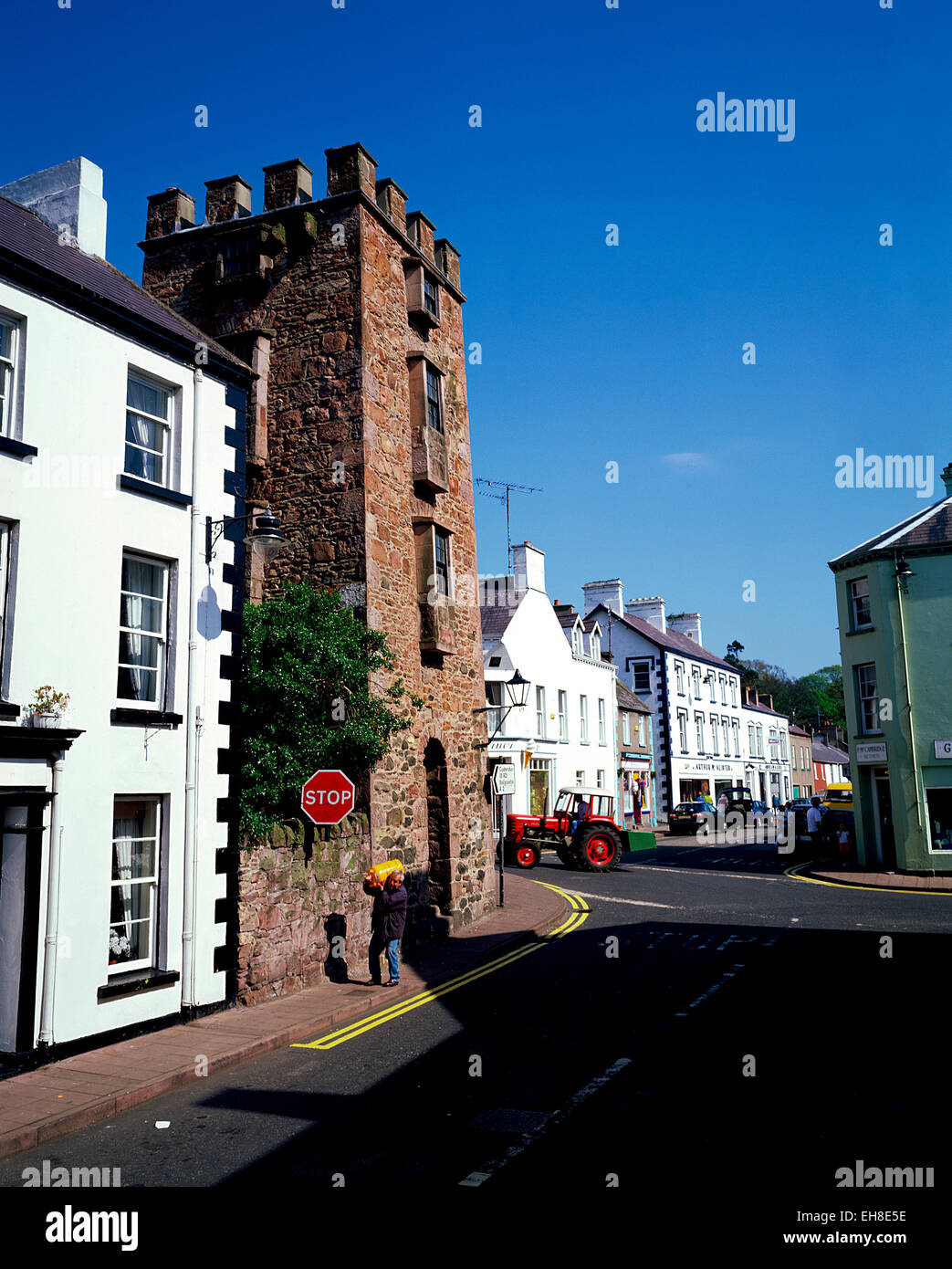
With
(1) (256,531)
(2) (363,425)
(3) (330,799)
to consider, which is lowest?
(3) (330,799)

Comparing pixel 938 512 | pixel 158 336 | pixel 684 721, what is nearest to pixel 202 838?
pixel 158 336

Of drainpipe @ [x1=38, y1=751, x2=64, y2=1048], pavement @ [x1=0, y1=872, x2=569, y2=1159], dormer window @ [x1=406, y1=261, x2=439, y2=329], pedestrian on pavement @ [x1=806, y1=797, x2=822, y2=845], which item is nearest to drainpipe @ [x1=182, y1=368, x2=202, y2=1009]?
pavement @ [x1=0, y1=872, x2=569, y2=1159]

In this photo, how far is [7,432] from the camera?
A: 10.1 meters

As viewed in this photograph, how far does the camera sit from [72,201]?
1352 cm

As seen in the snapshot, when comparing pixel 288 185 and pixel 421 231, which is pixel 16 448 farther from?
pixel 421 231

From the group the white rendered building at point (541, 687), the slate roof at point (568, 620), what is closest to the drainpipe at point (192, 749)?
the white rendered building at point (541, 687)

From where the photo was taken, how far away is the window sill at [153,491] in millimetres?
11221

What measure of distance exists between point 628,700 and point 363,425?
35961 mm

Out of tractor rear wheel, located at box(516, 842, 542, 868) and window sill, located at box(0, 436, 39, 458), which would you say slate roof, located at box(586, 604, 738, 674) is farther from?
window sill, located at box(0, 436, 39, 458)

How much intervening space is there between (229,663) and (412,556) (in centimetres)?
605

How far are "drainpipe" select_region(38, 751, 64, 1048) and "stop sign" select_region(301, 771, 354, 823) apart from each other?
344cm

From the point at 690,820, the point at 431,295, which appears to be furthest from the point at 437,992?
the point at 690,820

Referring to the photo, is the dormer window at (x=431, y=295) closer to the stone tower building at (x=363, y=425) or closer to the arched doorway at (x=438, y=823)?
the stone tower building at (x=363, y=425)
